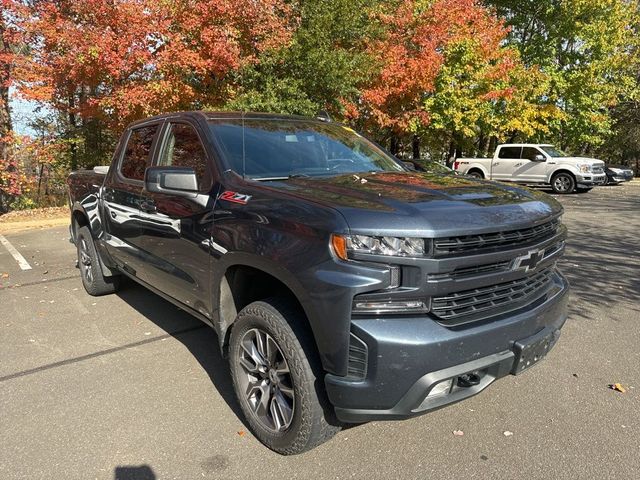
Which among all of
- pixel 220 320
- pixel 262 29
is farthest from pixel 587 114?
pixel 220 320

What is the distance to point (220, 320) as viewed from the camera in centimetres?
304

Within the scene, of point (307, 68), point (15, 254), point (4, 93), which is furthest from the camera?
point (4, 93)

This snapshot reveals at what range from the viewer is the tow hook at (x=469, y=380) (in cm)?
232

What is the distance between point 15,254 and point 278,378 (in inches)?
→ 286

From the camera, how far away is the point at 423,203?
238 centimetres

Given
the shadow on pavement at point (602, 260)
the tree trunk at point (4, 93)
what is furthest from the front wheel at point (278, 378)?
the tree trunk at point (4, 93)

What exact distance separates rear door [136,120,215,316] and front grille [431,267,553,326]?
1484mm

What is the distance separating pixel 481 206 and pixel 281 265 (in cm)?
103

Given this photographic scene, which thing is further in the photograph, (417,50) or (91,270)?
(417,50)

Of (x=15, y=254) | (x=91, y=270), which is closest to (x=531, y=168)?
(x=15, y=254)

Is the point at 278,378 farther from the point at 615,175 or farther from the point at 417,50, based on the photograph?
the point at 615,175

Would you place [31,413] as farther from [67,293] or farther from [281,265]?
[67,293]

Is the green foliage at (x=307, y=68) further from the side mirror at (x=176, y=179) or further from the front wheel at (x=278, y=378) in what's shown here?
the front wheel at (x=278, y=378)

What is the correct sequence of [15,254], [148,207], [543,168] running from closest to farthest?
[148,207], [15,254], [543,168]
